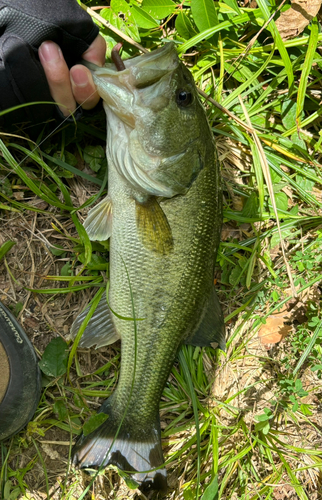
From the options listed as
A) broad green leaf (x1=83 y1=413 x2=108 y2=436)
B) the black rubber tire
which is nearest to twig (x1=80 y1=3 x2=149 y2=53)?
the black rubber tire

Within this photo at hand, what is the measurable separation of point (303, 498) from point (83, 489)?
1.61 m

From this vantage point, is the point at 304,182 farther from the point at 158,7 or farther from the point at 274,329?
the point at 158,7

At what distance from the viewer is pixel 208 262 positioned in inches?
95.0

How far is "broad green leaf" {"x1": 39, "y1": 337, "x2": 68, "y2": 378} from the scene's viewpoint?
2.60 meters

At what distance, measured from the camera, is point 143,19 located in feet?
8.38

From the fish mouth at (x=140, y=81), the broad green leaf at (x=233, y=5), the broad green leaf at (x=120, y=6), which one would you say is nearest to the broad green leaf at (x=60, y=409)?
the fish mouth at (x=140, y=81)

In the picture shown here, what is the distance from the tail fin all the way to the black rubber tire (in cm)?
42

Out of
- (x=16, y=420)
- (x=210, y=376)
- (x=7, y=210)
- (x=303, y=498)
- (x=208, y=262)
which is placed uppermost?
(x=7, y=210)

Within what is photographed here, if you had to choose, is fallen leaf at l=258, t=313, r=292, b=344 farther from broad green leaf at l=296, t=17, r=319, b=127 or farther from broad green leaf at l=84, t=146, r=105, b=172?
broad green leaf at l=84, t=146, r=105, b=172

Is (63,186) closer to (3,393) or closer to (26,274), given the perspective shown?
(26,274)

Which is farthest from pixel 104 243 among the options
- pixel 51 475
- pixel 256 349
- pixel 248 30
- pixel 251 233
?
pixel 248 30

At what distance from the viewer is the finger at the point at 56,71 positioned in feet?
7.20

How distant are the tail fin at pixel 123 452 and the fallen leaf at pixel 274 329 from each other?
1.15 m

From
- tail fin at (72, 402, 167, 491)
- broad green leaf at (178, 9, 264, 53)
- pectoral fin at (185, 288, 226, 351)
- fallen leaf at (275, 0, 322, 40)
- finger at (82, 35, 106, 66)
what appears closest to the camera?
finger at (82, 35, 106, 66)
